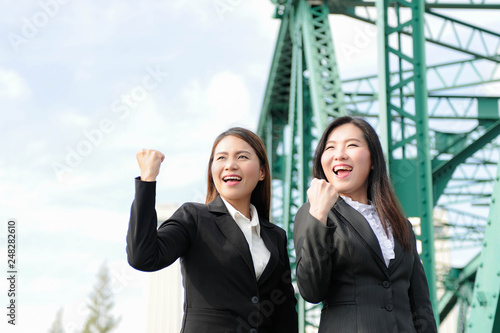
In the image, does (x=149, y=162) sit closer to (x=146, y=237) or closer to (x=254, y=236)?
(x=146, y=237)

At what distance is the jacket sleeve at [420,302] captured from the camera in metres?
2.58

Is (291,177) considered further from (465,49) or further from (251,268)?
(251,268)

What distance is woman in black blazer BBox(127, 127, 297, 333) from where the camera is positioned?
2.29 metres

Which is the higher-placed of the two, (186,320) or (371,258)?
(371,258)

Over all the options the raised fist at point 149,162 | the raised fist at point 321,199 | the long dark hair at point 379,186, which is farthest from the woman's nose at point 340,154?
the raised fist at point 149,162

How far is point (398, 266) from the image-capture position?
2.54 m

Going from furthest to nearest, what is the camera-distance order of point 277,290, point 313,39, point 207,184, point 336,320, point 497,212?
point 313,39 → point 497,212 → point 207,184 → point 277,290 → point 336,320

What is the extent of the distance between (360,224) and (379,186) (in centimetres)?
26

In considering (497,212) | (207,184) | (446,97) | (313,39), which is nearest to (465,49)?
(446,97)

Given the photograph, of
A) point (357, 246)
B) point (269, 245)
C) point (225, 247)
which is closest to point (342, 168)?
point (357, 246)

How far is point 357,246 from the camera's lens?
2.46 meters

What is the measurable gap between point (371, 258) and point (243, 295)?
1.80 ft

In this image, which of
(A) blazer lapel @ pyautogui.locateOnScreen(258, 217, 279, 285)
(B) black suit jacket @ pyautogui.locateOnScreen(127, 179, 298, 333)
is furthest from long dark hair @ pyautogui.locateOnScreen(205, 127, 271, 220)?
(B) black suit jacket @ pyautogui.locateOnScreen(127, 179, 298, 333)

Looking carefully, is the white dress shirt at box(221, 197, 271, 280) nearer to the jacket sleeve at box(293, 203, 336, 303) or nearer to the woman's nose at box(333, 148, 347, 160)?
the jacket sleeve at box(293, 203, 336, 303)
